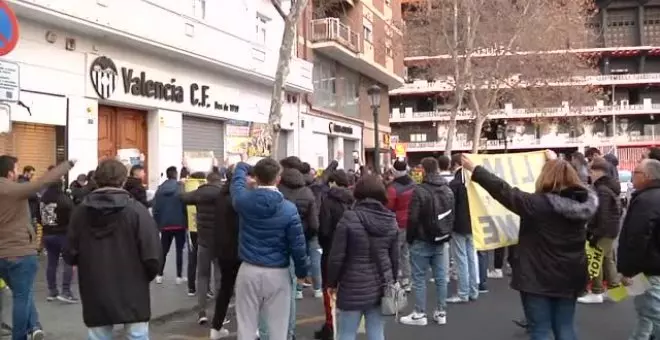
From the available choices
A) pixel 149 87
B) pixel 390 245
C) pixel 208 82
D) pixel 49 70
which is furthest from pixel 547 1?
pixel 390 245

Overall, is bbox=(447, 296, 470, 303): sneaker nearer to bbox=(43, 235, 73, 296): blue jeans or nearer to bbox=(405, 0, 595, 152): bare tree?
bbox=(43, 235, 73, 296): blue jeans

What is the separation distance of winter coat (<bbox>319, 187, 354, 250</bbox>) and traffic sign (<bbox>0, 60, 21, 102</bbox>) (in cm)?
337

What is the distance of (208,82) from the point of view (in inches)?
741

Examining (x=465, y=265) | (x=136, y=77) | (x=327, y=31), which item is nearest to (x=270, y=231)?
(x=465, y=265)

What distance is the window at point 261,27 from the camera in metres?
22.0

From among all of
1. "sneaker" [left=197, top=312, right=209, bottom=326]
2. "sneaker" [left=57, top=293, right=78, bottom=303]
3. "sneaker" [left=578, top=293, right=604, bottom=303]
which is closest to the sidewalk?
"sneaker" [left=57, top=293, right=78, bottom=303]

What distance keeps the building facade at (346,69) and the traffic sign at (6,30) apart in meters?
17.2

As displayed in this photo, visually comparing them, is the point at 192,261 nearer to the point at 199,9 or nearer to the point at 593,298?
the point at 593,298

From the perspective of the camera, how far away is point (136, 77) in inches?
611

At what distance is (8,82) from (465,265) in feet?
19.3

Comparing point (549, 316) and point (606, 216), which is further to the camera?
point (606, 216)

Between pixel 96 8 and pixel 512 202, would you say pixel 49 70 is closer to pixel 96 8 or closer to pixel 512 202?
pixel 96 8

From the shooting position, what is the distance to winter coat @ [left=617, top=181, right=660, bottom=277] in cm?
517

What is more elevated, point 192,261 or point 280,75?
point 280,75
